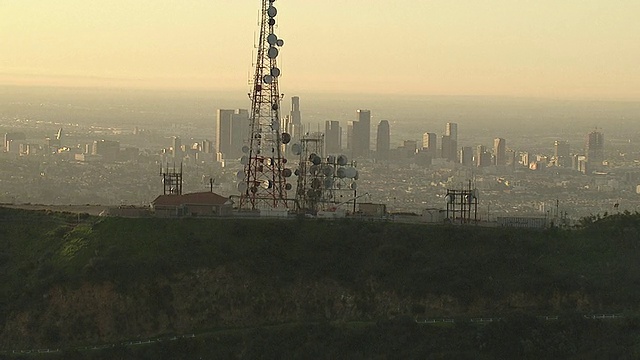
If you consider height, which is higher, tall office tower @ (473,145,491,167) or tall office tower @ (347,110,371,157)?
tall office tower @ (347,110,371,157)

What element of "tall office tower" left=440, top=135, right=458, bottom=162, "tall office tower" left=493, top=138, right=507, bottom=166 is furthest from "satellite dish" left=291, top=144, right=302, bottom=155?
"tall office tower" left=493, top=138, right=507, bottom=166

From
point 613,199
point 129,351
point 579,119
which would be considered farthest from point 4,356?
point 579,119

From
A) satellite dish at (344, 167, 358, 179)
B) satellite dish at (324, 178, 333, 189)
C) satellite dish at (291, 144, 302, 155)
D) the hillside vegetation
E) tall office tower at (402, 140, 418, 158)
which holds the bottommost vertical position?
the hillside vegetation

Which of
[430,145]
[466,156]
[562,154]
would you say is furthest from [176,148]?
[562,154]

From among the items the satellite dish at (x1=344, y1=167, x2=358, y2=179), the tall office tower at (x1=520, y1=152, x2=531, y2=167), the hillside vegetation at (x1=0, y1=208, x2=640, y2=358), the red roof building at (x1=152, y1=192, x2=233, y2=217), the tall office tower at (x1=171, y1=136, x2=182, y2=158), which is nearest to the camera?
the hillside vegetation at (x1=0, y1=208, x2=640, y2=358)

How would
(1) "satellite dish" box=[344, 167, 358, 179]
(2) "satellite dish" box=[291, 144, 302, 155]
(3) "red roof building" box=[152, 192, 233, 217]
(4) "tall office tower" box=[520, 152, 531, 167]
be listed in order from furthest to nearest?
(4) "tall office tower" box=[520, 152, 531, 167] < (2) "satellite dish" box=[291, 144, 302, 155] < (1) "satellite dish" box=[344, 167, 358, 179] < (3) "red roof building" box=[152, 192, 233, 217]

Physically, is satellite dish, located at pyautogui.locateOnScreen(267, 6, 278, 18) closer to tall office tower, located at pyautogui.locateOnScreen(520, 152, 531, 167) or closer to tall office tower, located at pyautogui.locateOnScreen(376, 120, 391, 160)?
tall office tower, located at pyautogui.locateOnScreen(376, 120, 391, 160)

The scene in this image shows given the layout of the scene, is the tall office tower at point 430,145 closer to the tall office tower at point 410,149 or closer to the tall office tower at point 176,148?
the tall office tower at point 410,149
